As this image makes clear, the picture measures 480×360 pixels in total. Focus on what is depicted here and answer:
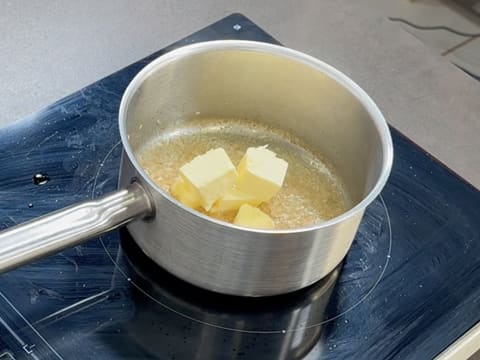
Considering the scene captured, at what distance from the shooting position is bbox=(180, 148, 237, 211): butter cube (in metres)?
0.66

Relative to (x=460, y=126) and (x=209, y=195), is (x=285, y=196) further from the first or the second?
(x=460, y=126)

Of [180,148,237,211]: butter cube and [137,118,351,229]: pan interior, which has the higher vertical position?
[180,148,237,211]: butter cube

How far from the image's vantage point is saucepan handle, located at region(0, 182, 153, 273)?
61cm

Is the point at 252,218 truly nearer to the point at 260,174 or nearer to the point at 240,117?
the point at 260,174

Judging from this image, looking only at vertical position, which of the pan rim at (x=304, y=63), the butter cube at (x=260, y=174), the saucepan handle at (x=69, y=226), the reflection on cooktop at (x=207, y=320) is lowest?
the reflection on cooktop at (x=207, y=320)

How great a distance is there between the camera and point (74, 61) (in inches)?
40.6

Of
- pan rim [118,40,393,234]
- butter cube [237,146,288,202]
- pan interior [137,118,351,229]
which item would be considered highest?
pan rim [118,40,393,234]

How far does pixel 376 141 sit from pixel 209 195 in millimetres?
157

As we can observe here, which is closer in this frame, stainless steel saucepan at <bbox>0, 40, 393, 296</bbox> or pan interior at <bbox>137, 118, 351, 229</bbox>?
stainless steel saucepan at <bbox>0, 40, 393, 296</bbox>

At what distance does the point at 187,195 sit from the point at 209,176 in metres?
0.03

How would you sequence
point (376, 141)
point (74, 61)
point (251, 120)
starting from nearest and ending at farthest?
1. point (376, 141)
2. point (251, 120)
3. point (74, 61)

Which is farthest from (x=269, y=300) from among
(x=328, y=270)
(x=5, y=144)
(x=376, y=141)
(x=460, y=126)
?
(x=460, y=126)

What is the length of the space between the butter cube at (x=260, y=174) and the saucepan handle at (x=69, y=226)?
87 mm

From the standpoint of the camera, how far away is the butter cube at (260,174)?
68cm
